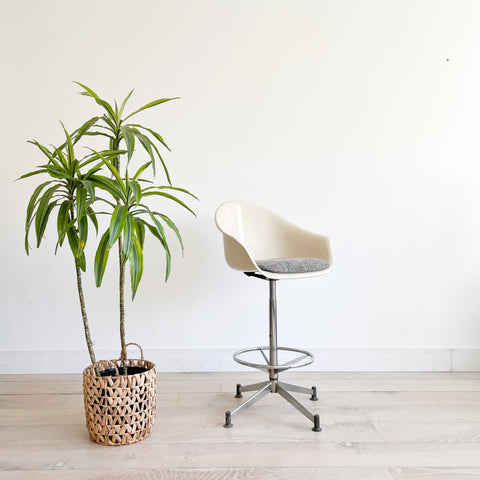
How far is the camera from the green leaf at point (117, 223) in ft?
5.65

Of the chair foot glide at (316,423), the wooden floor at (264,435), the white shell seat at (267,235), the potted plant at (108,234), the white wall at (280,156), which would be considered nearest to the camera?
the wooden floor at (264,435)

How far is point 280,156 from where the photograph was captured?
114 inches

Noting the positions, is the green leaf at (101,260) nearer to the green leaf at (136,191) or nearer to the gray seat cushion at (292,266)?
the green leaf at (136,191)

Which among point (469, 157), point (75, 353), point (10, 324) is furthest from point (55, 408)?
point (469, 157)

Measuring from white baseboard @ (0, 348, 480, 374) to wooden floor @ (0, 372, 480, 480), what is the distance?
16 centimetres

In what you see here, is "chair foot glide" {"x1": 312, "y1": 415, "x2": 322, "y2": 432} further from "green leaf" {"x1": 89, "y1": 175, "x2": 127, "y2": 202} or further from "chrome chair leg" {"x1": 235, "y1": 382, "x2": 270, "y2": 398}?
"green leaf" {"x1": 89, "y1": 175, "x2": 127, "y2": 202}

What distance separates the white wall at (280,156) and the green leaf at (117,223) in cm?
112

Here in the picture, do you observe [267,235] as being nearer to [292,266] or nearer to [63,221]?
[292,266]

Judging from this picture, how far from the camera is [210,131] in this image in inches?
114

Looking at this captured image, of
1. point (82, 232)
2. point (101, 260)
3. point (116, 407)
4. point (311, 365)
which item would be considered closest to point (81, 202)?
point (82, 232)

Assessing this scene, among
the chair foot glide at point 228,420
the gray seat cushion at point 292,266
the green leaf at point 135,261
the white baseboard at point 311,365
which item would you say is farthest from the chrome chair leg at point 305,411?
the green leaf at point 135,261

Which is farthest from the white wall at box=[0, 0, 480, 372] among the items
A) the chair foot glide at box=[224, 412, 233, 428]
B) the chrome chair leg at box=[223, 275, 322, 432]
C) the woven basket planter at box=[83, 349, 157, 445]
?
the woven basket planter at box=[83, 349, 157, 445]

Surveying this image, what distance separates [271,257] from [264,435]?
3.18ft

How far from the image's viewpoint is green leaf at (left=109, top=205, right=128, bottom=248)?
172 cm
